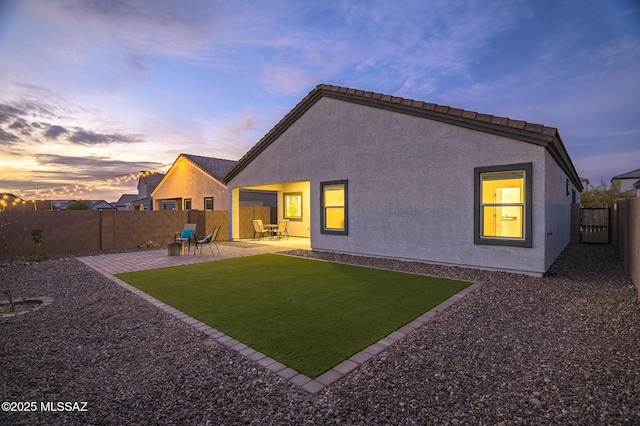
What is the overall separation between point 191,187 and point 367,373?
1850 centimetres

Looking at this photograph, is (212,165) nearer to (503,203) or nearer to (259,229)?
(259,229)

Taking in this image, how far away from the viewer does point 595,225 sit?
44.2 ft

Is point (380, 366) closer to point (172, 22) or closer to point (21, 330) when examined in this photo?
point (21, 330)

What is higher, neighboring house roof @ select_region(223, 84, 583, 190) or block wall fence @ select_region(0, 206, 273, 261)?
neighboring house roof @ select_region(223, 84, 583, 190)

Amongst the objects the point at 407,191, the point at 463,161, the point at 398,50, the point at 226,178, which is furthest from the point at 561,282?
the point at 226,178

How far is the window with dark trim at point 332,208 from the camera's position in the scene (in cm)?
998

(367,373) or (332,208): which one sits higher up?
(332,208)

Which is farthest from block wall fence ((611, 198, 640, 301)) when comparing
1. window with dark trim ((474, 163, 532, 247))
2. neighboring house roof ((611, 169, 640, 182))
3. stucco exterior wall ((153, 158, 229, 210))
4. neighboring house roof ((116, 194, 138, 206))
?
neighboring house roof ((116, 194, 138, 206))

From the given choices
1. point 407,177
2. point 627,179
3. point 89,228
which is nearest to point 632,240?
point 407,177

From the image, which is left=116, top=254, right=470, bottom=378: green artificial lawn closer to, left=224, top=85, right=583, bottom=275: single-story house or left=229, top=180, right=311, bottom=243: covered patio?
left=224, top=85, right=583, bottom=275: single-story house

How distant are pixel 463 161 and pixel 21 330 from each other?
27.8ft

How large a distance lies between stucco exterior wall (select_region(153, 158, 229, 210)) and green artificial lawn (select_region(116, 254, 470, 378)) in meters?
8.93

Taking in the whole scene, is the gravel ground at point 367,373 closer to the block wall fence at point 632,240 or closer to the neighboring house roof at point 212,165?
the block wall fence at point 632,240

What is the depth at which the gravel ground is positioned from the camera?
2.23 metres
